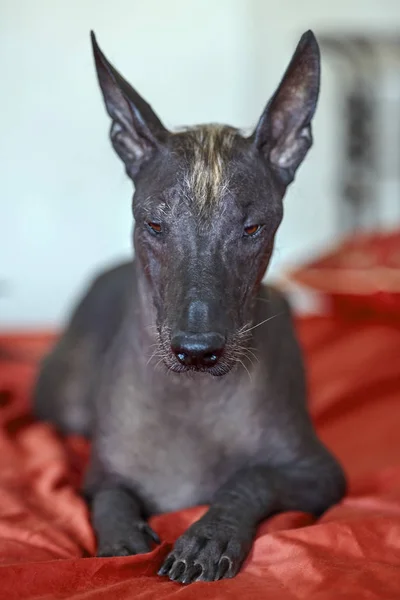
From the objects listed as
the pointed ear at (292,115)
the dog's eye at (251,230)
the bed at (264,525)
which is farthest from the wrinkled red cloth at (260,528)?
the pointed ear at (292,115)

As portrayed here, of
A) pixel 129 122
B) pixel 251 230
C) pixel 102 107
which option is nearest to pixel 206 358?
pixel 251 230

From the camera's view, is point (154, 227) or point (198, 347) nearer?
point (198, 347)

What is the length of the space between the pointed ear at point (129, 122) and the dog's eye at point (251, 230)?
0.71 feet

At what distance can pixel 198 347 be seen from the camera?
1.16 m

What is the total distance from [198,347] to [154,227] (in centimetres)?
25

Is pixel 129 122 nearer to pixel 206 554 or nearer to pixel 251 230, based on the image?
pixel 251 230

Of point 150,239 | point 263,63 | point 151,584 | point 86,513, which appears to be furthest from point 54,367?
point 263,63

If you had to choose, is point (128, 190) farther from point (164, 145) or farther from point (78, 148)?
point (164, 145)

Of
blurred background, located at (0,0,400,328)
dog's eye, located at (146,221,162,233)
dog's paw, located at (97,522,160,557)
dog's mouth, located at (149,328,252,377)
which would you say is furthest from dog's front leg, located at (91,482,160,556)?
blurred background, located at (0,0,400,328)

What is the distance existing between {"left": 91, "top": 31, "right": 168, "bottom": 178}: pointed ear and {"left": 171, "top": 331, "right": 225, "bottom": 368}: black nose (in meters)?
0.37

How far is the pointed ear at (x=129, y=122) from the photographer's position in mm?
1352

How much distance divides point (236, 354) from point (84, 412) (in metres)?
0.76

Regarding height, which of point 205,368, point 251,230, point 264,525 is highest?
point 251,230

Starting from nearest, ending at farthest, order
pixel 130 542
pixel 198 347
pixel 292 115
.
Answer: pixel 198 347
pixel 130 542
pixel 292 115
